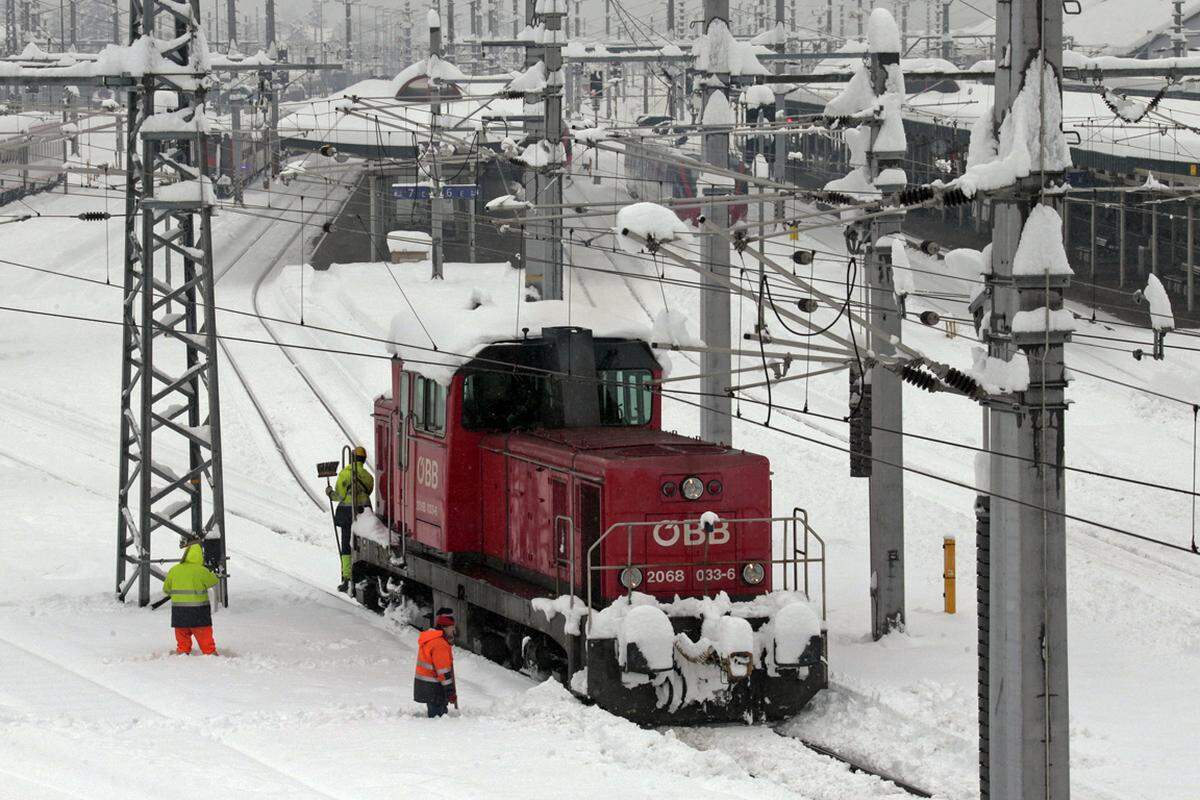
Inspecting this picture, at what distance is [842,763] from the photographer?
13.5 m

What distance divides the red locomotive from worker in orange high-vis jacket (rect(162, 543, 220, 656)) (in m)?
2.25

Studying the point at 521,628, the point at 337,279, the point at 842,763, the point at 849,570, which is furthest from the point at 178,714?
the point at 337,279

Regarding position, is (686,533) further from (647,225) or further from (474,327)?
(647,225)

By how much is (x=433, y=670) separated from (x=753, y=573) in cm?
292

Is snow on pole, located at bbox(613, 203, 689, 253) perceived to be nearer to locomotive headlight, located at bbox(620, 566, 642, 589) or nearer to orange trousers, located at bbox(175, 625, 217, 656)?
locomotive headlight, located at bbox(620, 566, 642, 589)

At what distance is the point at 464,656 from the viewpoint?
685 inches

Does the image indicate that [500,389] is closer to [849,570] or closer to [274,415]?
[849,570]

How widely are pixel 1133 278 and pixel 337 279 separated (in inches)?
853

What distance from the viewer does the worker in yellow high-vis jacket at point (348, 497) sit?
20.2 metres

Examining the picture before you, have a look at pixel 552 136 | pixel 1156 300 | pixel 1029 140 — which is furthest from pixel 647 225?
pixel 552 136

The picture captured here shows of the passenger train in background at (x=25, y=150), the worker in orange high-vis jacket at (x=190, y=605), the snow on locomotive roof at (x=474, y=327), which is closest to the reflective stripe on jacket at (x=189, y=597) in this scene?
the worker in orange high-vis jacket at (x=190, y=605)

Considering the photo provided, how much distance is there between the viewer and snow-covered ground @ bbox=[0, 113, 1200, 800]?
12.9m

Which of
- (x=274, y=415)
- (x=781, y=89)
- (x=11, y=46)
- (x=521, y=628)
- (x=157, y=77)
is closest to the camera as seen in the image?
(x=521, y=628)

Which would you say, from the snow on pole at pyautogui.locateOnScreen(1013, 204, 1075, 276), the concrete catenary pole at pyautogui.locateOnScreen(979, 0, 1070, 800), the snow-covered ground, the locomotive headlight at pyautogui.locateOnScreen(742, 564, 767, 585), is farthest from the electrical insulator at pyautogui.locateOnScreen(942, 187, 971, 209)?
the locomotive headlight at pyautogui.locateOnScreen(742, 564, 767, 585)
